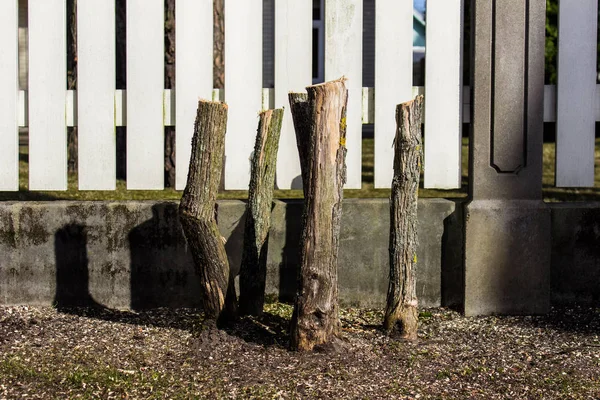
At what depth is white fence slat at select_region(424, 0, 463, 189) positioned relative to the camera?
15.3 ft

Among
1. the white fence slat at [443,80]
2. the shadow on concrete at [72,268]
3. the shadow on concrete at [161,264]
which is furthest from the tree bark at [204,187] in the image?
the white fence slat at [443,80]

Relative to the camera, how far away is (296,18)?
4641 millimetres

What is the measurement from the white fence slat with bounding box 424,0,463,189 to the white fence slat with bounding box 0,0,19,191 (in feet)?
7.20

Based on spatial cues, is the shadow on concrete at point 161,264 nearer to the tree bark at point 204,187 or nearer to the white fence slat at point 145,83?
the white fence slat at point 145,83

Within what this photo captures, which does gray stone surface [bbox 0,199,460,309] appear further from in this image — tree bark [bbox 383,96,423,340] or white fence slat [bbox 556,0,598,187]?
white fence slat [bbox 556,0,598,187]

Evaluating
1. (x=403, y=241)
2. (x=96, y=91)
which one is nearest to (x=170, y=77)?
(x=96, y=91)

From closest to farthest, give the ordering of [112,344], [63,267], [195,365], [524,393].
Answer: [524,393], [195,365], [112,344], [63,267]

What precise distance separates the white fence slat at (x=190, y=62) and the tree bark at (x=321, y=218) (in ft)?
3.48

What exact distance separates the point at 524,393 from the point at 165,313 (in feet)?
6.39

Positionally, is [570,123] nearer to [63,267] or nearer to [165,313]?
[165,313]

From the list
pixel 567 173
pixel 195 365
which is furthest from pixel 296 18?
pixel 195 365

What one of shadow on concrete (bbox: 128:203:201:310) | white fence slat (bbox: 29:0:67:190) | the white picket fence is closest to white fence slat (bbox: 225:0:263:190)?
the white picket fence

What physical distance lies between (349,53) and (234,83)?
0.63 m

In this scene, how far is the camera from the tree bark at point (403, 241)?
159 inches
